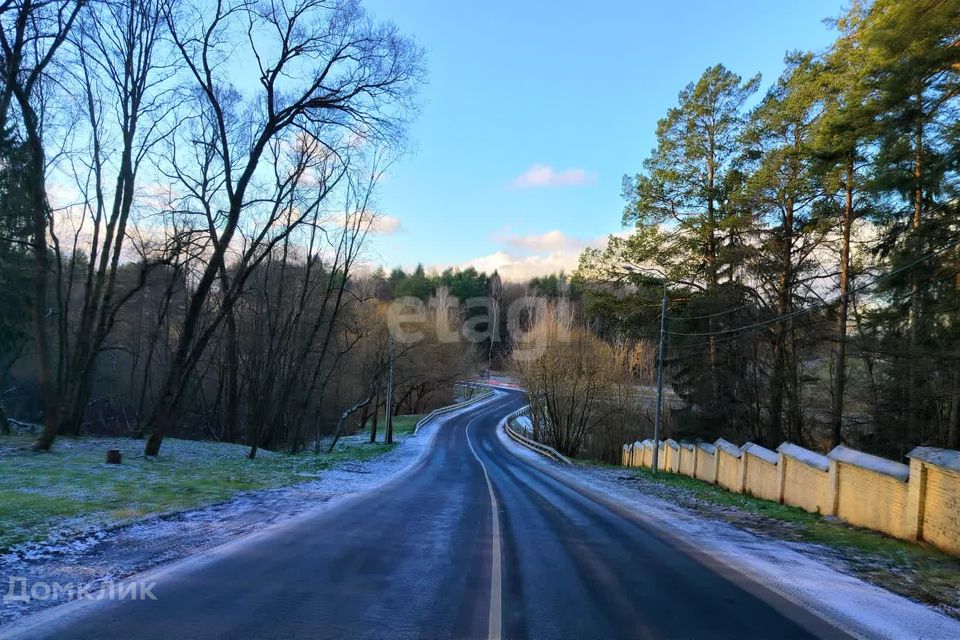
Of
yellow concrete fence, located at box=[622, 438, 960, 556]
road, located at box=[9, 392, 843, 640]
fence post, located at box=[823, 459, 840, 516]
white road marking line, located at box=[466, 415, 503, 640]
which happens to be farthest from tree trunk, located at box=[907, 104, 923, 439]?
white road marking line, located at box=[466, 415, 503, 640]

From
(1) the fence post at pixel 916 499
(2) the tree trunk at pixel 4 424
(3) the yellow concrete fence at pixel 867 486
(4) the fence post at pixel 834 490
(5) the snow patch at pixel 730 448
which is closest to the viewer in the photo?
(3) the yellow concrete fence at pixel 867 486

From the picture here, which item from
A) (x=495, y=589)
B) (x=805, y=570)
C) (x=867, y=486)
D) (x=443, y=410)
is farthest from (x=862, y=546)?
(x=443, y=410)

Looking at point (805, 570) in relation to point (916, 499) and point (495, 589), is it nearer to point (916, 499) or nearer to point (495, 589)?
point (916, 499)

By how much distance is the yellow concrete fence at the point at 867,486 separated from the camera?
8.14 meters

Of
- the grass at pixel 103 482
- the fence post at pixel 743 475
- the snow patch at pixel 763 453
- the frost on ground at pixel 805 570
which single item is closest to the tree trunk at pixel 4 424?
the grass at pixel 103 482

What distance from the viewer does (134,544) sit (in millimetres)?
6500

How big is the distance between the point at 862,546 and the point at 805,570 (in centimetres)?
251

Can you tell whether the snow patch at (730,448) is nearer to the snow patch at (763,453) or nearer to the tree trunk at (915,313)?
the snow patch at (763,453)

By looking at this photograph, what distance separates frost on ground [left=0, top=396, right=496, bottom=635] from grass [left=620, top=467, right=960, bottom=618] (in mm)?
7968

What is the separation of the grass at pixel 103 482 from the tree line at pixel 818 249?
1475cm

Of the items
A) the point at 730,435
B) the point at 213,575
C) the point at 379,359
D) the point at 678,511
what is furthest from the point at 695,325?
the point at 213,575

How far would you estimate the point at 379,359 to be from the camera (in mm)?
42281

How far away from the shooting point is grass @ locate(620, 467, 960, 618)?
257 inches

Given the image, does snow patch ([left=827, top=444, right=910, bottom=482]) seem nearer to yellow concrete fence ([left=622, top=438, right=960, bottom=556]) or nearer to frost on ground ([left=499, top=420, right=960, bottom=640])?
yellow concrete fence ([left=622, top=438, right=960, bottom=556])
